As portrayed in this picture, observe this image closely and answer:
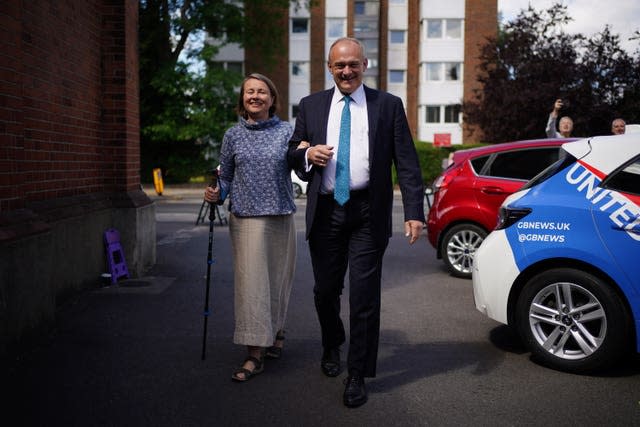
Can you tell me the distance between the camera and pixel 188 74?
1219 inches

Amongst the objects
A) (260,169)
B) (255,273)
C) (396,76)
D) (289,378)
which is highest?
(396,76)

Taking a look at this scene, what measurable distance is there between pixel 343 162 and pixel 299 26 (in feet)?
135

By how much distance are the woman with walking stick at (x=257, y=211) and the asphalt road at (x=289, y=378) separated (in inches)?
14.2

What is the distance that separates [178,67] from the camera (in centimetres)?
3112

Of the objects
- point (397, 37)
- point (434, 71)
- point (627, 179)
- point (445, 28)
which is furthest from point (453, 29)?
point (627, 179)

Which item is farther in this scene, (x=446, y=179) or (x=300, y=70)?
(x=300, y=70)

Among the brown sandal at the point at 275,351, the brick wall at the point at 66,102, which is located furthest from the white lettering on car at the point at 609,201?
the brick wall at the point at 66,102

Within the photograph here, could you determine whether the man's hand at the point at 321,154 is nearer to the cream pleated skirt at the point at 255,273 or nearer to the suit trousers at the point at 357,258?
the suit trousers at the point at 357,258

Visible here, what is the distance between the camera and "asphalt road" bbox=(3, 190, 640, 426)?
383cm

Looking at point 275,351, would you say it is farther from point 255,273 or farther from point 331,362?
point 255,273

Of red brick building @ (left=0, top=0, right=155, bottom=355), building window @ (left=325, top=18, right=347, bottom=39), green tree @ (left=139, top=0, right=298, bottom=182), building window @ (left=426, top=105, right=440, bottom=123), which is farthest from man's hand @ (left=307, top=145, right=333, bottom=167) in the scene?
building window @ (left=426, top=105, right=440, bottom=123)

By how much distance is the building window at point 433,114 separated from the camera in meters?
44.1

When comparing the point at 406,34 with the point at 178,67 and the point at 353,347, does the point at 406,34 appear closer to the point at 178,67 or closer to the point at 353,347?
the point at 178,67

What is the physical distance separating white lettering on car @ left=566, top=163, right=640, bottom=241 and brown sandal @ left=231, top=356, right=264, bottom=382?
248 centimetres
